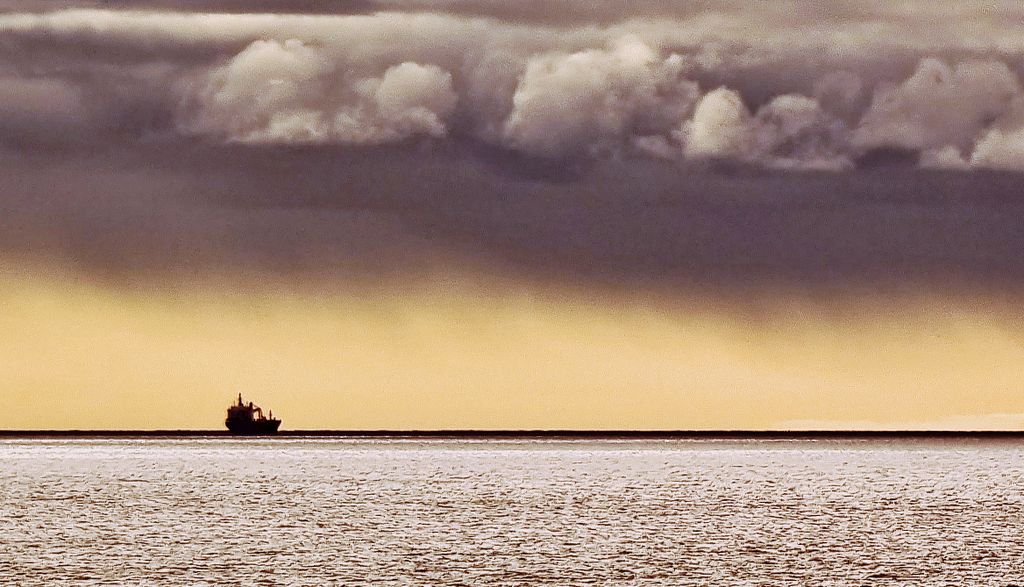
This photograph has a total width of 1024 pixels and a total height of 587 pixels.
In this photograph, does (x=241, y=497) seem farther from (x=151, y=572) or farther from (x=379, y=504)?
(x=151, y=572)

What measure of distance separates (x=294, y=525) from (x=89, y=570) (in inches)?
1031

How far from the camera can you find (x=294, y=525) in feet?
304

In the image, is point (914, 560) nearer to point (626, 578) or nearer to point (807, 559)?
point (807, 559)

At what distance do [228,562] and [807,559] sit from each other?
24.5 metres

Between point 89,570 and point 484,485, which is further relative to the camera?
point 484,485

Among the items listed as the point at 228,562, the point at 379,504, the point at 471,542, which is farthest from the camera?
the point at 379,504

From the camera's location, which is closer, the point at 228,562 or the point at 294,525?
the point at 228,562

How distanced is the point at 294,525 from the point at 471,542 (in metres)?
16.4

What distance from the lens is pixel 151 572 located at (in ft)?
217

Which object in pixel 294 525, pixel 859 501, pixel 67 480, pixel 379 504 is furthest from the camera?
pixel 67 480

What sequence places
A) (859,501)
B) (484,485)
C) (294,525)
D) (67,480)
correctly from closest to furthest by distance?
(294,525), (859,501), (484,485), (67,480)

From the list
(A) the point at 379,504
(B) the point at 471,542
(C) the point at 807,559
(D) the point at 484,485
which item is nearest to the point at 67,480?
(D) the point at 484,485

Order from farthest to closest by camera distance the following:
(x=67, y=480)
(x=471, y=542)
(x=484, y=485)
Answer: (x=67, y=480), (x=484, y=485), (x=471, y=542)

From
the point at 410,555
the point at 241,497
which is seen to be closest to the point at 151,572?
the point at 410,555
